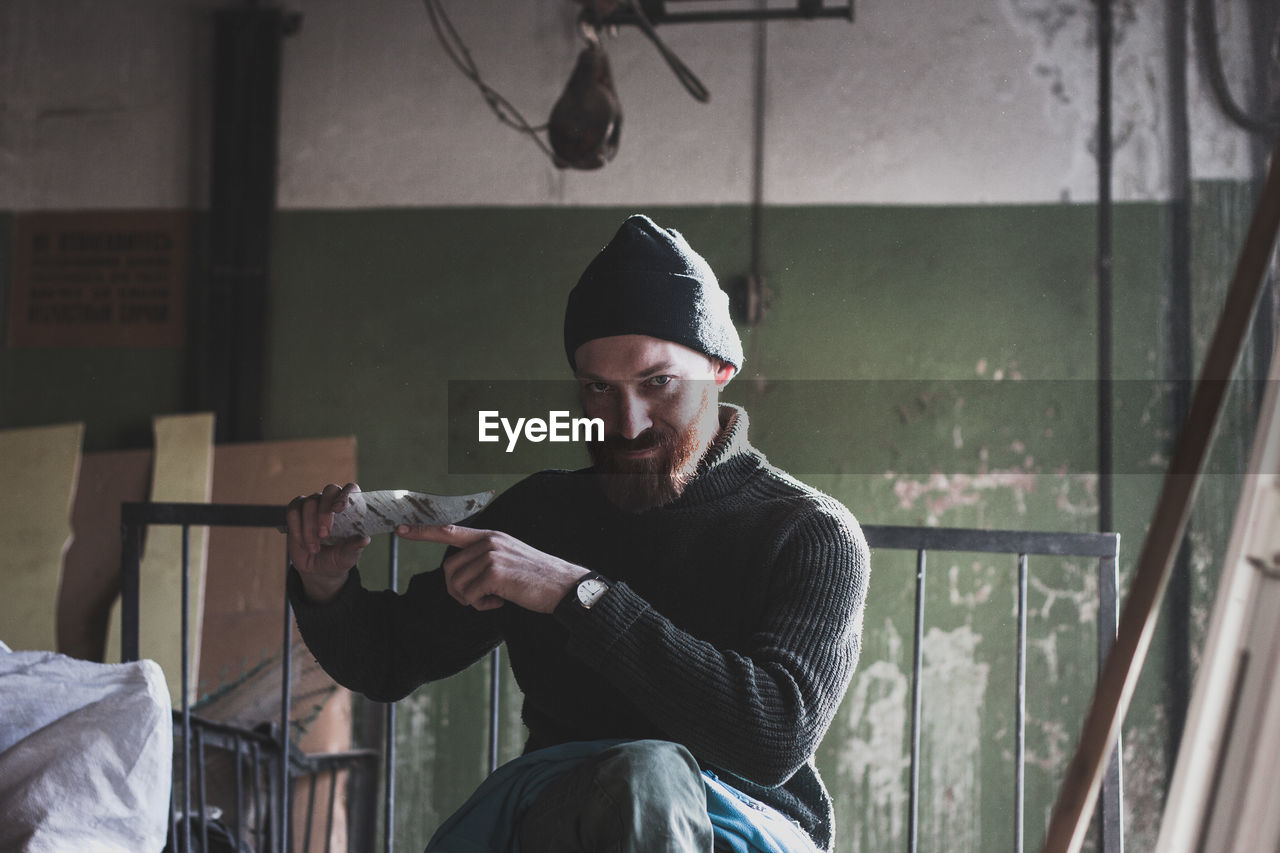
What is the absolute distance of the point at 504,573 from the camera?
135cm

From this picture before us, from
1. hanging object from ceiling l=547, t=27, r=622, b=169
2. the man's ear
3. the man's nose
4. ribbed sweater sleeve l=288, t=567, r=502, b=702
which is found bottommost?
ribbed sweater sleeve l=288, t=567, r=502, b=702

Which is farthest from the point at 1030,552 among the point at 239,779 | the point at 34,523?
the point at 34,523

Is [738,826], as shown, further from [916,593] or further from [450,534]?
[916,593]

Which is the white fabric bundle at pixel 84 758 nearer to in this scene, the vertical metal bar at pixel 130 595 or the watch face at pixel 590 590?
the vertical metal bar at pixel 130 595

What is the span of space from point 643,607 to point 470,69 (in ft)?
8.96

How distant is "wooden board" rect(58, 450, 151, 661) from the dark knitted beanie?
235cm

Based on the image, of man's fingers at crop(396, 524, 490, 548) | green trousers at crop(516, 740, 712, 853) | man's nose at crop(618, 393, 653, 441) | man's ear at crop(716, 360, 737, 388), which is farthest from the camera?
man's ear at crop(716, 360, 737, 388)

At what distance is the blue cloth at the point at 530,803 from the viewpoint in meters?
1.30

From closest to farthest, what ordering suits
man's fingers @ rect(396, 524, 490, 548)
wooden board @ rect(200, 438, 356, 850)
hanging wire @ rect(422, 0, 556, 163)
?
man's fingers @ rect(396, 524, 490, 548), wooden board @ rect(200, 438, 356, 850), hanging wire @ rect(422, 0, 556, 163)

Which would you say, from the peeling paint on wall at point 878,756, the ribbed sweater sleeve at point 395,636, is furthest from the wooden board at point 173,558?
the peeling paint on wall at point 878,756

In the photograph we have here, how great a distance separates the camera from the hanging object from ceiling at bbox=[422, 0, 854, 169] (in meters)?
3.09

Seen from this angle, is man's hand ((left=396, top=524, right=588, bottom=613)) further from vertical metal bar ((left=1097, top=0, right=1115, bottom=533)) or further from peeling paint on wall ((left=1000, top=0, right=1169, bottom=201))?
A: peeling paint on wall ((left=1000, top=0, right=1169, bottom=201))

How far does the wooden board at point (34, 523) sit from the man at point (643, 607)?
222cm

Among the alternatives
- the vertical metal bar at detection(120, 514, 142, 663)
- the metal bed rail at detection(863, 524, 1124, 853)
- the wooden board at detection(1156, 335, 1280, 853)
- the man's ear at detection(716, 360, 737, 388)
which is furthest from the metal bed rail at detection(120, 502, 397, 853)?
the wooden board at detection(1156, 335, 1280, 853)
